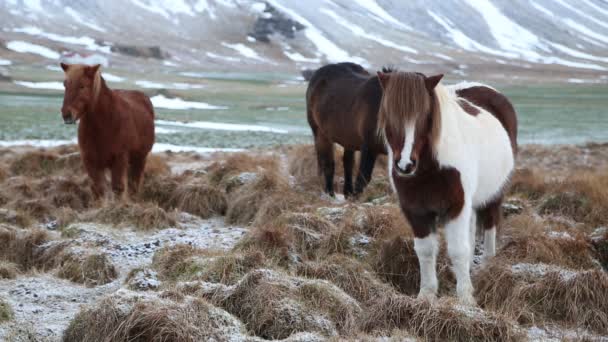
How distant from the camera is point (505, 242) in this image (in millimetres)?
6504

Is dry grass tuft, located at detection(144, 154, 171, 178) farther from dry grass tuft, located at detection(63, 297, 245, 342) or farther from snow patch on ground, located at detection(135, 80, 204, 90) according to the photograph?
snow patch on ground, located at detection(135, 80, 204, 90)

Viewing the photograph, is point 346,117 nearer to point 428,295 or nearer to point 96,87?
point 96,87

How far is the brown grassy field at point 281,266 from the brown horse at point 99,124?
0.48 metres

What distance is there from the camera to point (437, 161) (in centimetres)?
493

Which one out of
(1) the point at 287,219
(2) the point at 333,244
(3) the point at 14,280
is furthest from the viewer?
(1) the point at 287,219

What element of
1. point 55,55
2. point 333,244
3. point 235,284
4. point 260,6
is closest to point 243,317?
point 235,284

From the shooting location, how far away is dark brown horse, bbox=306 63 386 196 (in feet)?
27.6

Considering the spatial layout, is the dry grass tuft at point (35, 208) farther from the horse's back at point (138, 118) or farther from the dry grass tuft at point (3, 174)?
the dry grass tuft at point (3, 174)

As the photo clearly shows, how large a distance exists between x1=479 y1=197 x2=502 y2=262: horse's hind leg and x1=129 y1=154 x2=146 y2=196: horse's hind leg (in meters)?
4.77

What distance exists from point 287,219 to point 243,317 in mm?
2174

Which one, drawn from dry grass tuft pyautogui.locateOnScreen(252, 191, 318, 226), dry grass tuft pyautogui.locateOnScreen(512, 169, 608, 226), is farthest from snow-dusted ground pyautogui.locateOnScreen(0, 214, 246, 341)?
dry grass tuft pyautogui.locateOnScreen(512, 169, 608, 226)

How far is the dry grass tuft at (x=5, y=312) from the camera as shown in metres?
4.59

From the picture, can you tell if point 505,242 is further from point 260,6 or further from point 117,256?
point 260,6

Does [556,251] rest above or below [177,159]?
above
